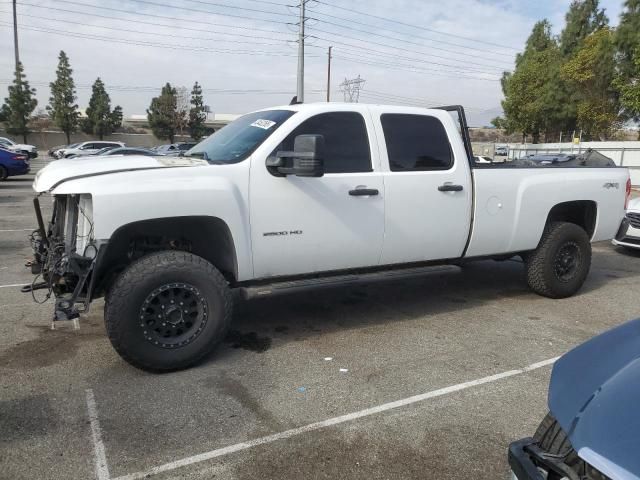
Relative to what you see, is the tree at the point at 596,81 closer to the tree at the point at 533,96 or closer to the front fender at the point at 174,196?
the tree at the point at 533,96

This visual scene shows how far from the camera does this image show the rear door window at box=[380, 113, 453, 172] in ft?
15.6

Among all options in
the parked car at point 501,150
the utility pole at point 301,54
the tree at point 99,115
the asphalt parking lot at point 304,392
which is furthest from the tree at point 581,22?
the asphalt parking lot at point 304,392

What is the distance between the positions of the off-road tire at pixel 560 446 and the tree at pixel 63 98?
62.0 m

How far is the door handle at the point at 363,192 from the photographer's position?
14.6 feet

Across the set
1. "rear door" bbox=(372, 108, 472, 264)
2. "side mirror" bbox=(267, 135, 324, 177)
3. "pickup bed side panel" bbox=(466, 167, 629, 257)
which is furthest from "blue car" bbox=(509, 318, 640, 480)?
"pickup bed side panel" bbox=(466, 167, 629, 257)

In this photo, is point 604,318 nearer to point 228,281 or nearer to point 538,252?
point 538,252

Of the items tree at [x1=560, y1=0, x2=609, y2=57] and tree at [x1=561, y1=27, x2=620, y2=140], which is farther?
tree at [x1=560, y1=0, x2=609, y2=57]

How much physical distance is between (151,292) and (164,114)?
63445 millimetres

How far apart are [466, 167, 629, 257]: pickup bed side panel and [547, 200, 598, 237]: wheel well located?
62 millimetres

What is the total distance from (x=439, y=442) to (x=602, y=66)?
4199cm

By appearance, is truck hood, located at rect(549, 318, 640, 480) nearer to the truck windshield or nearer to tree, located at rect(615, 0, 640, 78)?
the truck windshield

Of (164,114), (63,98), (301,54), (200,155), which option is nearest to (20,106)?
(63,98)

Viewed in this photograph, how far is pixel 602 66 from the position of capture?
1491 inches

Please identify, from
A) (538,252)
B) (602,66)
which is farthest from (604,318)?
(602,66)
